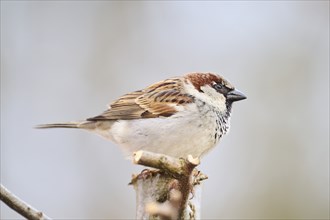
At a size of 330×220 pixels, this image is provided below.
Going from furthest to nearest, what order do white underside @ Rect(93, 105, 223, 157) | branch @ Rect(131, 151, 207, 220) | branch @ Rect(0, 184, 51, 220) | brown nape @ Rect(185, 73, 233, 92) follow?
brown nape @ Rect(185, 73, 233, 92), white underside @ Rect(93, 105, 223, 157), branch @ Rect(131, 151, 207, 220), branch @ Rect(0, 184, 51, 220)

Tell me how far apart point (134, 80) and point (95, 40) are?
51 cm

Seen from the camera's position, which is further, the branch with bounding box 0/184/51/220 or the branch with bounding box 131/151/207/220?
the branch with bounding box 131/151/207/220

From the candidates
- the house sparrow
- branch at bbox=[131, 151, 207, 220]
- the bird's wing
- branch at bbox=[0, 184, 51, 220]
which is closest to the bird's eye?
the house sparrow

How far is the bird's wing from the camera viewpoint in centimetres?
307

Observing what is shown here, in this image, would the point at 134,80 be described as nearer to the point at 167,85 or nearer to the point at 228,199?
the point at 228,199

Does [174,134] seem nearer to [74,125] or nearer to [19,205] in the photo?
[74,125]

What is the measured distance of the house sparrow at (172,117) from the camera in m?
2.89

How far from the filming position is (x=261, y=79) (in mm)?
6012

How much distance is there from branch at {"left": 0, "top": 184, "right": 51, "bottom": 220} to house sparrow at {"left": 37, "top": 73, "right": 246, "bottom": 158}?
1.24 m

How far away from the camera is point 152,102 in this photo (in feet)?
10.4

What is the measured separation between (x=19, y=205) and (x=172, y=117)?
4.63 feet

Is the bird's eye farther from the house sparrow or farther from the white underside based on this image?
the white underside

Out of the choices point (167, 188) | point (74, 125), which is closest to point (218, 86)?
point (74, 125)

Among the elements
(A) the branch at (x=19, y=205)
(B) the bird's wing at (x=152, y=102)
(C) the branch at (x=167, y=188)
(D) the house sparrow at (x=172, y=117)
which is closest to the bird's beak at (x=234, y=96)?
(D) the house sparrow at (x=172, y=117)
